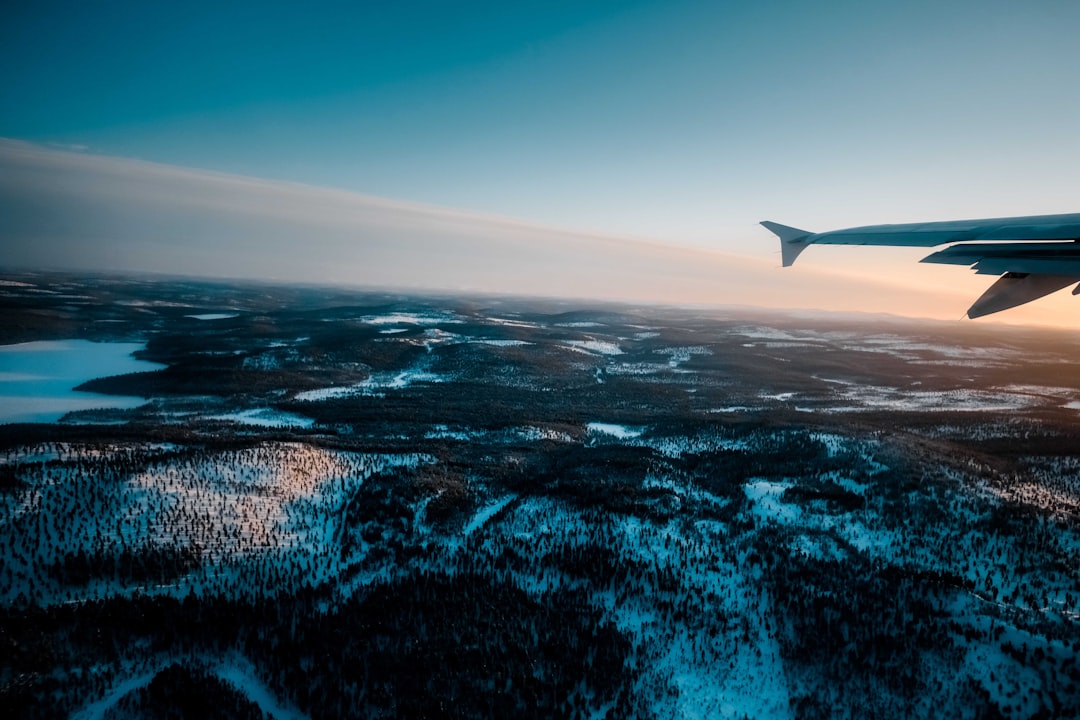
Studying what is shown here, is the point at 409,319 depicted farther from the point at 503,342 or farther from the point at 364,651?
the point at 364,651

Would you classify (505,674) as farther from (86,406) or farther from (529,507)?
(86,406)

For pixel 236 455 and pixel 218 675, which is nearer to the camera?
pixel 218 675

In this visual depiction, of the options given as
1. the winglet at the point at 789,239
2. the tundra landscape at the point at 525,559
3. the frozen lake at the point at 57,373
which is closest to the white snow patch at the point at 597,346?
the tundra landscape at the point at 525,559

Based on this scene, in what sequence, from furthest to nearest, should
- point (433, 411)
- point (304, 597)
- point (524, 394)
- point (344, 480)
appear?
point (524, 394), point (433, 411), point (344, 480), point (304, 597)

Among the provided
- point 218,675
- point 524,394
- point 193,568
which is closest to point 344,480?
point 193,568

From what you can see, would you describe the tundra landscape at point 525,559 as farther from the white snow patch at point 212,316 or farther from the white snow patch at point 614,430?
the white snow patch at point 212,316

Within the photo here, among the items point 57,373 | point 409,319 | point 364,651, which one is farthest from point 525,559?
point 409,319

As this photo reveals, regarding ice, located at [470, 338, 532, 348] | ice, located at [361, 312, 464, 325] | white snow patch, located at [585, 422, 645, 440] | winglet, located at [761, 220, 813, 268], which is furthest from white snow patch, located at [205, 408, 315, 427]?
ice, located at [361, 312, 464, 325]
